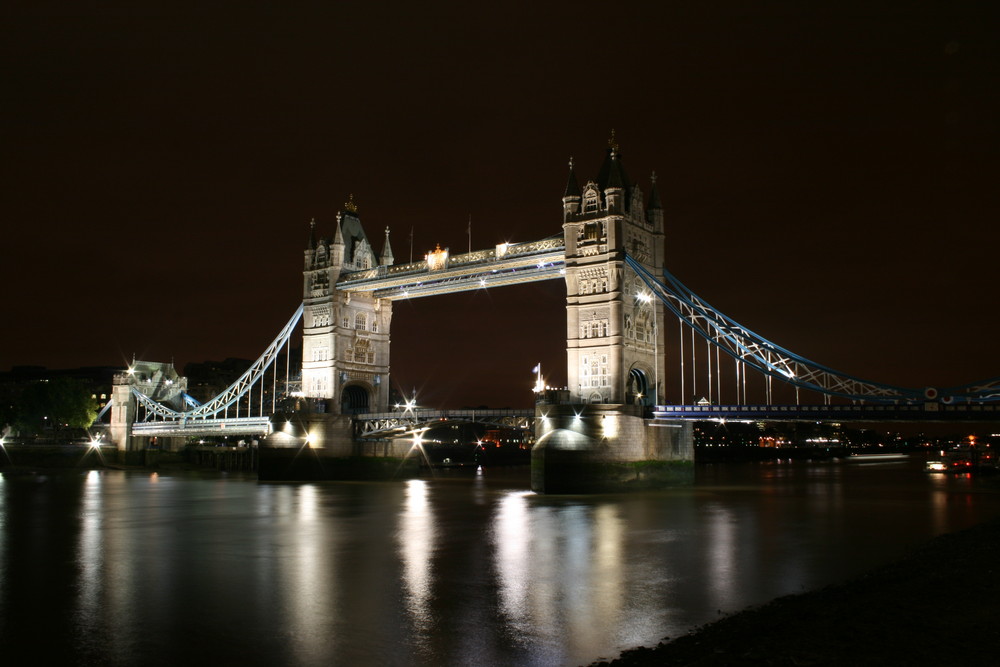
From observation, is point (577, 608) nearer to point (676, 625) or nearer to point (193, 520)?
point (676, 625)

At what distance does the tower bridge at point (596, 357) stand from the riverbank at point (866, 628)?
22.4m

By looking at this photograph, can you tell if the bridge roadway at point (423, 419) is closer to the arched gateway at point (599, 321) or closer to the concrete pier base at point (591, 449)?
the arched gateway at point (599, 321)

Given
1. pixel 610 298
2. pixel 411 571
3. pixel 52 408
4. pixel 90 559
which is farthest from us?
pixel 52 408

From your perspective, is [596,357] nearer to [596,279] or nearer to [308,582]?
[596,279]

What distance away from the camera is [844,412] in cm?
3616

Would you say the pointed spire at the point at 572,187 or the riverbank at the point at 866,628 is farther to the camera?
the pointed spire at the point at 572,187

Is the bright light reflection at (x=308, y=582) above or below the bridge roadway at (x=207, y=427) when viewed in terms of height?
below

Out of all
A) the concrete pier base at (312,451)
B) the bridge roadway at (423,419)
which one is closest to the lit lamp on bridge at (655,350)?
the bridge roadway at (423,419)

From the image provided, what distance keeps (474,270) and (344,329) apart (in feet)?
38.5

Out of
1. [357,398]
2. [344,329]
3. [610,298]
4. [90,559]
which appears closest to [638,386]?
[610,298]

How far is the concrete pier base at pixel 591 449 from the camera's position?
123ft

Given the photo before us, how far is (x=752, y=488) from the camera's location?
48219mm

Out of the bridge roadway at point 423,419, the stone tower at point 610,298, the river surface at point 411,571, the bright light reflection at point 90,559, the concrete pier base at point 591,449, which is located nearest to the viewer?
the river surface at point 411,571

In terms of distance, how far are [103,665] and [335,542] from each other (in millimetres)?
11892
